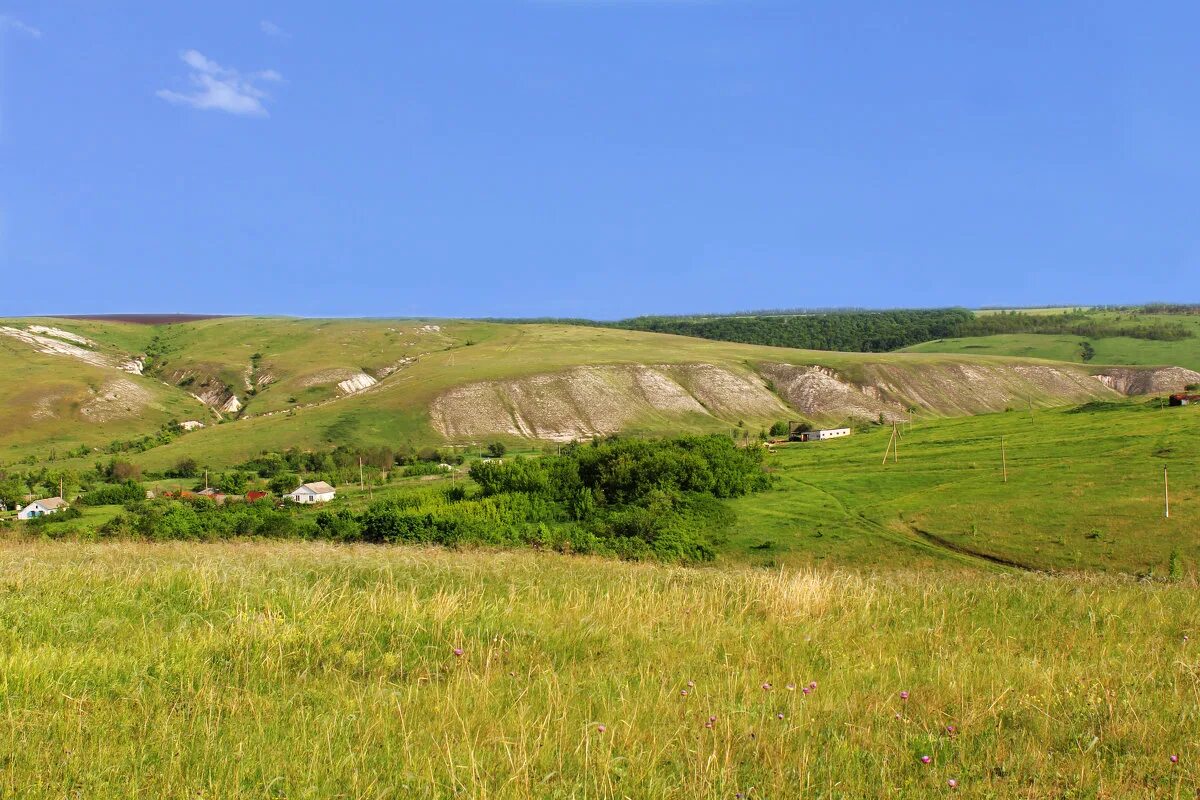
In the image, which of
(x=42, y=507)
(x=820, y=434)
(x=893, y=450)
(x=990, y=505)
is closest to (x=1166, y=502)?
(x=990, y=505)

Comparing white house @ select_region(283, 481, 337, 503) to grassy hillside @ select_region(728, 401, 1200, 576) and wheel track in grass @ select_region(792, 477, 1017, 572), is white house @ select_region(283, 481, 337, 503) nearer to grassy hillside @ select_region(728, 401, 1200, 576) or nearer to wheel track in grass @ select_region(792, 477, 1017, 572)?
grassy hillside @ select_region(728, 401, 1200, 576)

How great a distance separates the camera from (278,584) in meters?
9.16

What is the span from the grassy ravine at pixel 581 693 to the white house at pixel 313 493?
76.1 metres

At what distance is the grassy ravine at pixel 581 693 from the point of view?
4.35 meters

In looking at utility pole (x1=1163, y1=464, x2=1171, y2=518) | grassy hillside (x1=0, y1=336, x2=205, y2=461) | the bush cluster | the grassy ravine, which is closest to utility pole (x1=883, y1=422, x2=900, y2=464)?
the bush cluster

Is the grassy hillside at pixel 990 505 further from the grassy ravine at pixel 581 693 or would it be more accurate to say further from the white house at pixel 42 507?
the grassy ravine at pixel 581 693

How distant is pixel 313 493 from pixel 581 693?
84.2 metres

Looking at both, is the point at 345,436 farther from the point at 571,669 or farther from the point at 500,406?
the point at 571,669

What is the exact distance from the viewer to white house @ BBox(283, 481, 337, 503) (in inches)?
3228

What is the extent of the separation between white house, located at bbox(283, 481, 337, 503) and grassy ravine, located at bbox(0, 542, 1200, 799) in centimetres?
7607

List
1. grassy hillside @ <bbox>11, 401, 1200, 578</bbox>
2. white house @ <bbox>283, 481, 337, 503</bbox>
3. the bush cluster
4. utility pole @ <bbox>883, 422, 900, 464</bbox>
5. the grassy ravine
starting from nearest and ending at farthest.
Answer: the grassy ravine
grassy hillside @ <bbox>11, 401, 1200, 578</bbox>
the bush cluster
utility pole @ <bbox>883, 422, 900, 464</bbox>
white house @ <bbox>283, 481, 337, 503</bbox>

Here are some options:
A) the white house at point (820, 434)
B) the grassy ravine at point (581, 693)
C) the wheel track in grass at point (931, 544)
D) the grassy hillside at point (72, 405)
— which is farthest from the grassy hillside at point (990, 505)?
the grassy hillside at point (72, 405)

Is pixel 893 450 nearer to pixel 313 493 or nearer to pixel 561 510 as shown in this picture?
pixel 561 510

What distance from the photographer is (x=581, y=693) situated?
559cm
